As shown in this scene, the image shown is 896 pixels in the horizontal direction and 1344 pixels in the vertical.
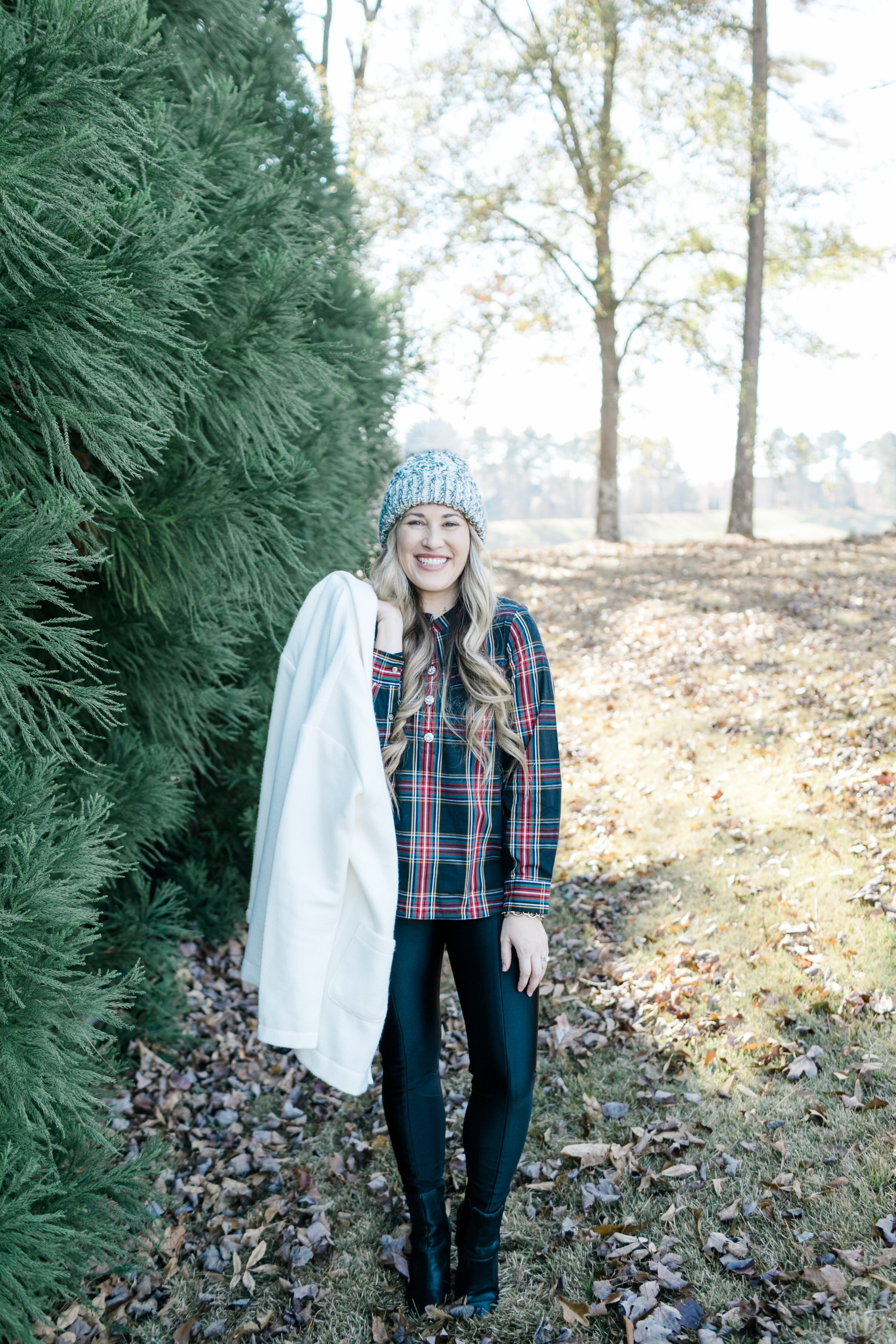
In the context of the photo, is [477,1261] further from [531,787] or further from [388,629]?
[388,629]

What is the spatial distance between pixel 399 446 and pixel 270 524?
2.80m

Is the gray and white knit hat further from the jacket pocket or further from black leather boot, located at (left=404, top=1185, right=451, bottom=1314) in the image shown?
black leather boot, located at (left=404, top=1185, right=451, bottom=1314)

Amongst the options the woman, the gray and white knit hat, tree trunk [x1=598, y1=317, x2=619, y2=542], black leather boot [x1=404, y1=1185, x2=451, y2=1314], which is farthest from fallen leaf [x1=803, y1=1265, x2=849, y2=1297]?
tree trunk [x1=598, y1=317, x2=619, y2=542]

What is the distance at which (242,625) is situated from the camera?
13.6 feet

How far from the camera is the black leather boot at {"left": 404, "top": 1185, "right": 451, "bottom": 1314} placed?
2824 millimetres

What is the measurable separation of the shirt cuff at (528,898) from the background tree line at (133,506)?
1.27m

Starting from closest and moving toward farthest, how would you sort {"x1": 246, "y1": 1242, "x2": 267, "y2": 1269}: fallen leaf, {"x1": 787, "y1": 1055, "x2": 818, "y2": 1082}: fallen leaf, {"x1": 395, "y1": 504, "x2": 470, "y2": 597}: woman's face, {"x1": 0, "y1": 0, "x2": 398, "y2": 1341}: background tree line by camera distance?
{"x1": 0, "y1": 0, "x2": 398, "y2": 1341}: background tree line → {"x1": 395, "y1": 504, "x2": 470, "y2": 597}: woman's face → {"x1": 246, "y1": 1242, "x2": 267, "y2": 1269}: fallen leaf → {"x1": 787, "y1": 1055, "x2": 818, "y2": 1082}: fallen leaf

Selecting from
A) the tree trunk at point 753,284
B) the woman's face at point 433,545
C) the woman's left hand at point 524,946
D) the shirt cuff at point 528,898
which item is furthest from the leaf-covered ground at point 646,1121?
the tree trunk at point 753,284

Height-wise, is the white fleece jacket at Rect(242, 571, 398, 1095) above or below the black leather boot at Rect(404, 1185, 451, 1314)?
above

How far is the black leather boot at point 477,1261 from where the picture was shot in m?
2.78

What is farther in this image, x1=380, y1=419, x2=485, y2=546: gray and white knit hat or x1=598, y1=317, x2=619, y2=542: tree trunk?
x1=598, y1=317, x2=619, y2=542: tree trunk

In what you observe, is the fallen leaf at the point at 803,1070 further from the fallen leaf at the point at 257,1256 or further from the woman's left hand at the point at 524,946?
the fallen leaf at the point at 257,1256

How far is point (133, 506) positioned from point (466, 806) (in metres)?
1.47

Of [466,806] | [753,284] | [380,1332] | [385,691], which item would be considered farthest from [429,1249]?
[753,284]
